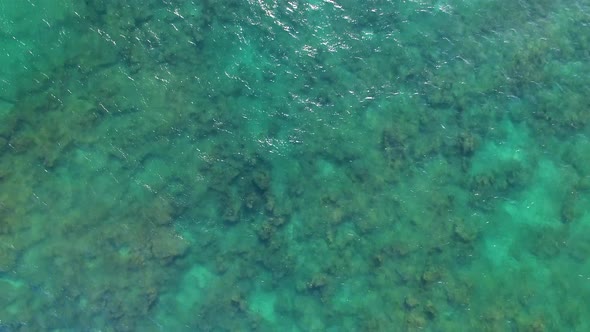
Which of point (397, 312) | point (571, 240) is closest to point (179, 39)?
point (397, 312)

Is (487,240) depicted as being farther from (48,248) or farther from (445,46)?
(48,248)

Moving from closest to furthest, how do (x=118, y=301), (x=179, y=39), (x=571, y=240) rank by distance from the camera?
(x=118, y=301)
(x=571, y=240)
(x=179, y=39)

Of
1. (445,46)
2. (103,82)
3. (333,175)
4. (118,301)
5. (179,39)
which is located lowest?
(118,301)

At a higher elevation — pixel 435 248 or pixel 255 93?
pixel 255 93

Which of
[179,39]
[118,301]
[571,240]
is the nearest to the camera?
[118,301]

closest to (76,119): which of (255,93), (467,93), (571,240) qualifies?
(255,93)

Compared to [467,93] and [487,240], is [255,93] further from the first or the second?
[487,240]

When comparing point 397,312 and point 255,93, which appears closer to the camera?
point 397,312
